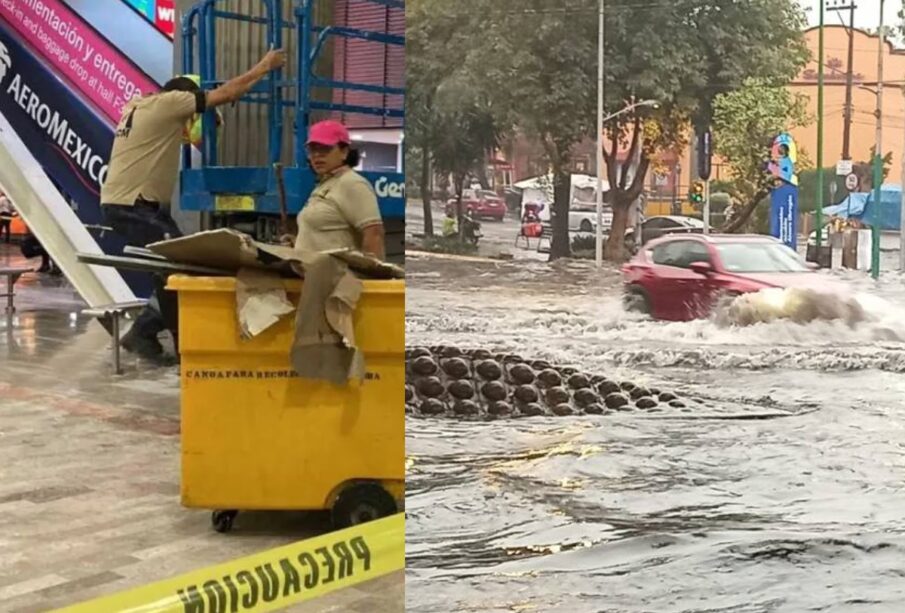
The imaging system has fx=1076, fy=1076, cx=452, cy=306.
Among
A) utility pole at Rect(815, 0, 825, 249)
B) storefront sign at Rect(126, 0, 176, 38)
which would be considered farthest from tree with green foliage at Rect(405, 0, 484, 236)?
storefront sign at Rect(126, 0, 176, 38)

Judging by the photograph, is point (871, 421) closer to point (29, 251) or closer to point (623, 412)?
point (623, 412)

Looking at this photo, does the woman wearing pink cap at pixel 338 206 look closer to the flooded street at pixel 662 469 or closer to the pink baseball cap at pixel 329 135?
the pink baseball cap at pixel 329 135

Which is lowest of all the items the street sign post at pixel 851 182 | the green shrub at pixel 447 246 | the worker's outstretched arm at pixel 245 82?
the green shrub at pixel 447 246

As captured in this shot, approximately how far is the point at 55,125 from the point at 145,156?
8.09 ft

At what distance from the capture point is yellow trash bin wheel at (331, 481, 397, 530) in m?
3.27

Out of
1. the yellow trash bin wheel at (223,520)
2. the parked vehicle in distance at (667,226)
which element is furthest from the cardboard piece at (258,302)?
the parked vehicle in distance at (667,226)

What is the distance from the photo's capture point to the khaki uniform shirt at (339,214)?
3.48 metres

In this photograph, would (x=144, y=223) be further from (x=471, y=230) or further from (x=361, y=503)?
(x=471, y=230)

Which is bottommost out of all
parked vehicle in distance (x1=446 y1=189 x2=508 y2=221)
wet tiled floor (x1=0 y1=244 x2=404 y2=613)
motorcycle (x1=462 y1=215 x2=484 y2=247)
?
wet tiled floor (x1=0 y1=244 x2=404 y2=613)

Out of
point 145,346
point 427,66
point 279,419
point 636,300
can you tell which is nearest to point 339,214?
point 279,419

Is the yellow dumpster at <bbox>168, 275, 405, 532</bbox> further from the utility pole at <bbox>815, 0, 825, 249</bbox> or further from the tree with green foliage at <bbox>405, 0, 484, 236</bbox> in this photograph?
the utility pole at <bbox>815, 0, 825, 249</bbox>

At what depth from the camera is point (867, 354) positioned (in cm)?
189

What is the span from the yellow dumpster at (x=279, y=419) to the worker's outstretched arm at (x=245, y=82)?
63.9 inches

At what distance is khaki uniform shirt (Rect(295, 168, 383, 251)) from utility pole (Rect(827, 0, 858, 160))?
1.85 metres
